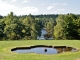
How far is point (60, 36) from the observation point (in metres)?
70.9

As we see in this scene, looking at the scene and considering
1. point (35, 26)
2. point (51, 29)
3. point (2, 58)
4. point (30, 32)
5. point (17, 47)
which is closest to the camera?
point (2, 58)

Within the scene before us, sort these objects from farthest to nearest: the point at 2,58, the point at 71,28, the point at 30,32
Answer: the point at 30,32 → the point at 71,28 → the point at 2,58

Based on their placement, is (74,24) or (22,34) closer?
(74,24)

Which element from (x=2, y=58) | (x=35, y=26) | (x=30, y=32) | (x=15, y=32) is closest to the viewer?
(x=2, y=58)

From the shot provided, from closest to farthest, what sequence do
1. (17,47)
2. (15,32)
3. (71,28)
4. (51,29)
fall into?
(17,47) → (71,28) → (15,32) → (51,29)

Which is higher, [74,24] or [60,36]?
[74,24]

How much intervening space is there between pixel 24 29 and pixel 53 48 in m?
36.4

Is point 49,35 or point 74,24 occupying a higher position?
point 74,24

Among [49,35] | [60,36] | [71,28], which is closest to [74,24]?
[71,28]

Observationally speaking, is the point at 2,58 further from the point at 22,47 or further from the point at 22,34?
the point at 22,34

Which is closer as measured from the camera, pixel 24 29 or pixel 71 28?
pixel 71 28

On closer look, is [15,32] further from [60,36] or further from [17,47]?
[17,47]

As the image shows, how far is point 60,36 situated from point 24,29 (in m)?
15.2

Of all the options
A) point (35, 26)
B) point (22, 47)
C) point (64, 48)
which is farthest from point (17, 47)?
point (35, 26)
